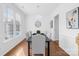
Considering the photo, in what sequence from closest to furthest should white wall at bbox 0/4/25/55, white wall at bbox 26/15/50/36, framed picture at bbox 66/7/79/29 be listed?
framed picture at bbox 66/7/79/29 → white wall at bbox 0/4/25/55 → white wall at bbox 26/15/50/36

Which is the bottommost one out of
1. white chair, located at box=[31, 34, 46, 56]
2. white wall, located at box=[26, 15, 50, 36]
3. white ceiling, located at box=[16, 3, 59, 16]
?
white chair, located at box=[31, 34, 46, 56]

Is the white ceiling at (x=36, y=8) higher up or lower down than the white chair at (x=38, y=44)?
higher up

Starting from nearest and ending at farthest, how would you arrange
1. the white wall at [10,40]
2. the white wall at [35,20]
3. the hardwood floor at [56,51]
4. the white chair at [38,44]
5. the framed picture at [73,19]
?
1. the framed picture at [73,19]
2. the white chair at [38,44]
3. the white wall at [10,40]
4. the hardwood floor at [56,51]
5. the white wall at [35,20]

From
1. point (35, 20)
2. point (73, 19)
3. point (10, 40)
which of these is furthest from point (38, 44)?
point (35, 20)

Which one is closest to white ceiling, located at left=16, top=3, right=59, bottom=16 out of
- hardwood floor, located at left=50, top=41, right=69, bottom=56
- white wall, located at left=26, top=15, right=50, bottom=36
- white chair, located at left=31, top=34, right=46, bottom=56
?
white wall, located at left=26, top=15, right=50, bottom=36

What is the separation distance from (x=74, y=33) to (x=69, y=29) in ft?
1.48

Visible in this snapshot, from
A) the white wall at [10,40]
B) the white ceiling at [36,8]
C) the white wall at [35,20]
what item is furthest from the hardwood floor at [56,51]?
the white ceiling at [36,8]

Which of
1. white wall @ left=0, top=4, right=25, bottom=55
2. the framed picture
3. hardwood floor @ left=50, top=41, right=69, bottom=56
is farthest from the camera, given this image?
hardwood floor @ left=50, top=41, right=69, bottom=56

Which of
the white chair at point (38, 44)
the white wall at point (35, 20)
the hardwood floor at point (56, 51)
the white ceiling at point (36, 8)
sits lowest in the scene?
the hardwood floor at point (56, 51)

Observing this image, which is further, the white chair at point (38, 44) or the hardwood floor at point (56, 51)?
the hardwood floor at point (56, 51)

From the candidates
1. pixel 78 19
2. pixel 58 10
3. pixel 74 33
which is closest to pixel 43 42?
pixel 74 33

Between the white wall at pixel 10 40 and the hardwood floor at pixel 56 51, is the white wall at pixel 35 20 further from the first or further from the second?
the hardwood floor at pixel 56 51

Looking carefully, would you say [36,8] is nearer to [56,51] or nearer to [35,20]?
[35,20]

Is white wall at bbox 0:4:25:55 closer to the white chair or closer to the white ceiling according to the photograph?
the white ceiling
